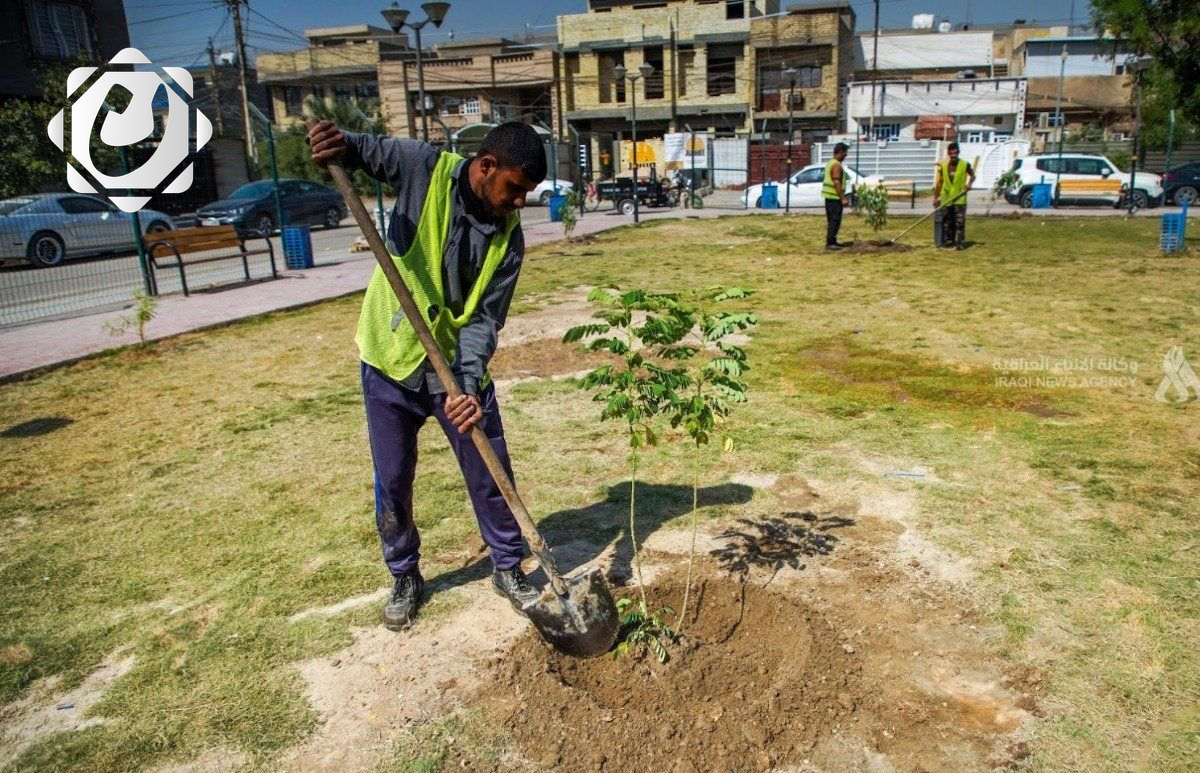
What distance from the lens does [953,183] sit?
12.9 m

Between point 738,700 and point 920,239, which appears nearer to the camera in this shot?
point 738,700

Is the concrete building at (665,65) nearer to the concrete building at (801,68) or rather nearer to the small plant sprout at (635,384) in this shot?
the concrete building at (801,68)

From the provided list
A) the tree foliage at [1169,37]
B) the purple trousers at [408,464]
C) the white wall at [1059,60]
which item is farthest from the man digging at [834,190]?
the white wall at [1059,60]

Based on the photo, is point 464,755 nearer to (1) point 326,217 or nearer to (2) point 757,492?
(2) point 757,492

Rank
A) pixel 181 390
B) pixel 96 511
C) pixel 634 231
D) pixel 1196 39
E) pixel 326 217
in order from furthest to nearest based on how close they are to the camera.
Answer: pixel 326 217 → pixel 634 231 → pixel 1196 39 → pixel 181 390 → pixel 96 511

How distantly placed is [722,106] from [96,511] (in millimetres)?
42572

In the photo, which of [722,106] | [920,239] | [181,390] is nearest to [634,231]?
[920,239]

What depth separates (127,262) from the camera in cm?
1539

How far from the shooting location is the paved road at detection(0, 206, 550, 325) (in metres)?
10.8

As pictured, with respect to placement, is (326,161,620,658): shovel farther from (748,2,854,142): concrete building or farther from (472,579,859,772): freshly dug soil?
(748,2,854,142): concrete building

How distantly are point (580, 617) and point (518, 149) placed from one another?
5.02 feet

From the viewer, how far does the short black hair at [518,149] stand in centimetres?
275

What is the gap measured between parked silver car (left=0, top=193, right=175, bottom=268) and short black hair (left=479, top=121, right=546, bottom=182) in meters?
14.7

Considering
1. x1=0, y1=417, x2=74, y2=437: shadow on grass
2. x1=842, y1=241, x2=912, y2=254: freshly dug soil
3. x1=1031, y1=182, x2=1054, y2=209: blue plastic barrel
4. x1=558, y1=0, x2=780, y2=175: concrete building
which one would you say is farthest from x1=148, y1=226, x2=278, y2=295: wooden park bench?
x1=558, y1=0, x2=780, y2=175: concrete building
